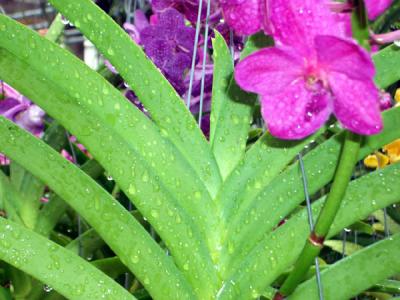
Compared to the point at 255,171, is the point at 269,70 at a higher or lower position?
higher

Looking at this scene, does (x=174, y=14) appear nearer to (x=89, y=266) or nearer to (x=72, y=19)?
(x=72, y=19)

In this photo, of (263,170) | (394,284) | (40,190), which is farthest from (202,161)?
(40,190)

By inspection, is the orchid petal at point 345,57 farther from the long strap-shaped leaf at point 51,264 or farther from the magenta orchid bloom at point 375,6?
the long strap-shaped leaf at point 51,264

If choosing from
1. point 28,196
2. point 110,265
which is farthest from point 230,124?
point 28,196

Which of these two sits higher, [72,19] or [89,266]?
[72,19]

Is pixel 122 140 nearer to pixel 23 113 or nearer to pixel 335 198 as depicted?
pixel 335 198
